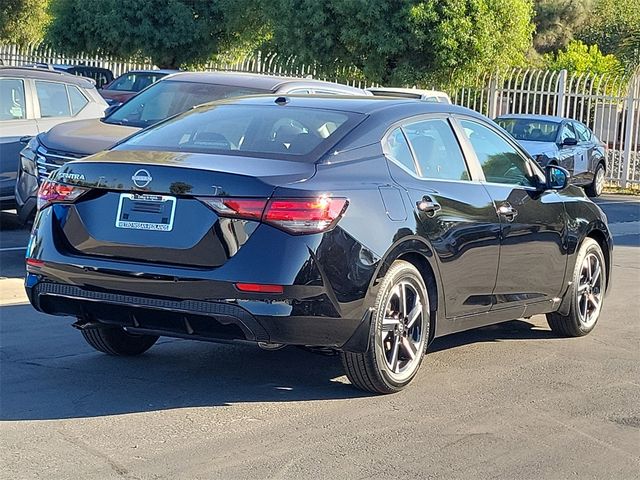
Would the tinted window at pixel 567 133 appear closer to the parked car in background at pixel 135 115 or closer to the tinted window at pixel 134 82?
the tinted window at pixel 134 82

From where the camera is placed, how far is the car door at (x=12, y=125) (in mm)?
12258

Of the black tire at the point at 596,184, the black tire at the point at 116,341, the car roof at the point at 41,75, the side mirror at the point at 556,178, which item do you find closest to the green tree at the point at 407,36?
the black tire at the point at 596,184

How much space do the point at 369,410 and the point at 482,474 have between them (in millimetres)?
1079

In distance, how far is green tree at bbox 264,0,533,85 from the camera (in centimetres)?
2430

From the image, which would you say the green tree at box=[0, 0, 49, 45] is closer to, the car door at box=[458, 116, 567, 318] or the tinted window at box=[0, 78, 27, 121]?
the tinted window at box=[0, 78, 27, 121]

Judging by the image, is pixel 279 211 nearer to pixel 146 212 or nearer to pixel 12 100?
pixel 146 212

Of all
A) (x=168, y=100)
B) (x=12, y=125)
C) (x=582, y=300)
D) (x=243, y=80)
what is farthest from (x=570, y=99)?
(x=582, y=300)

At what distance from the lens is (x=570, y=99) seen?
24.1m

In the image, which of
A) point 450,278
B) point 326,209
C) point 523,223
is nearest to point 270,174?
point 326,209

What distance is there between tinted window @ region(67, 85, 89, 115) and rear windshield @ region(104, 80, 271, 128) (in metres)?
1.48

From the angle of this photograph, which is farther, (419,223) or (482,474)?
(419,223)

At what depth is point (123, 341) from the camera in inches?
281

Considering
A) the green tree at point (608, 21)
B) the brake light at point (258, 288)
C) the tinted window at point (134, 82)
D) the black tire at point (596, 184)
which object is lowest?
the black tire at point (596, 184)

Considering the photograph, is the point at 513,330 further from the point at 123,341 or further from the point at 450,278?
the point at 123,341
